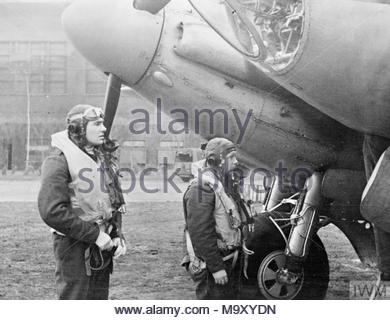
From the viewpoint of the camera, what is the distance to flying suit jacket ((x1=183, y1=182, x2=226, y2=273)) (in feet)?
11.5

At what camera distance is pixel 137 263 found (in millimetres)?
7188

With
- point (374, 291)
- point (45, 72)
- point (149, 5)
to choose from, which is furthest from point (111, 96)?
point (45, 72)

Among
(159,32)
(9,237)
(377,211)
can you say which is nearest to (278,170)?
(377,211)

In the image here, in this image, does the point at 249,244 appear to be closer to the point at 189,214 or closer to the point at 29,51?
the point at 189,214

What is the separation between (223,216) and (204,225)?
0.56 ft

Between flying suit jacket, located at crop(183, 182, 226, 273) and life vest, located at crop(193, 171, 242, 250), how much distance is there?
0.04 m

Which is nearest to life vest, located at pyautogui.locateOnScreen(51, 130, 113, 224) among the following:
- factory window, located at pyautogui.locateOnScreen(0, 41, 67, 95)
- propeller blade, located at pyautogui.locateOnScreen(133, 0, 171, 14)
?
propeller blade, located at pyautogui.locateOnScreen(133, 0, 171, 14)

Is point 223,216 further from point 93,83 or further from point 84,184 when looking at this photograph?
point 93,83

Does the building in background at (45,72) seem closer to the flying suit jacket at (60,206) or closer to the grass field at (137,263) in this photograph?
the grass field at (137,263)

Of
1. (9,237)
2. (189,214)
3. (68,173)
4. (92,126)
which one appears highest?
(92,126)

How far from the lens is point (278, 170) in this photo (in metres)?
5.00

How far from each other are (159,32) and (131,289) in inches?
106

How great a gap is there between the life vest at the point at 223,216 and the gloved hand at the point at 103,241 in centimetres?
76

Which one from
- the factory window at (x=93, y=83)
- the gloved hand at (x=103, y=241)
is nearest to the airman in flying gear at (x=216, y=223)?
the gloved hand at (x=103, y=241)
